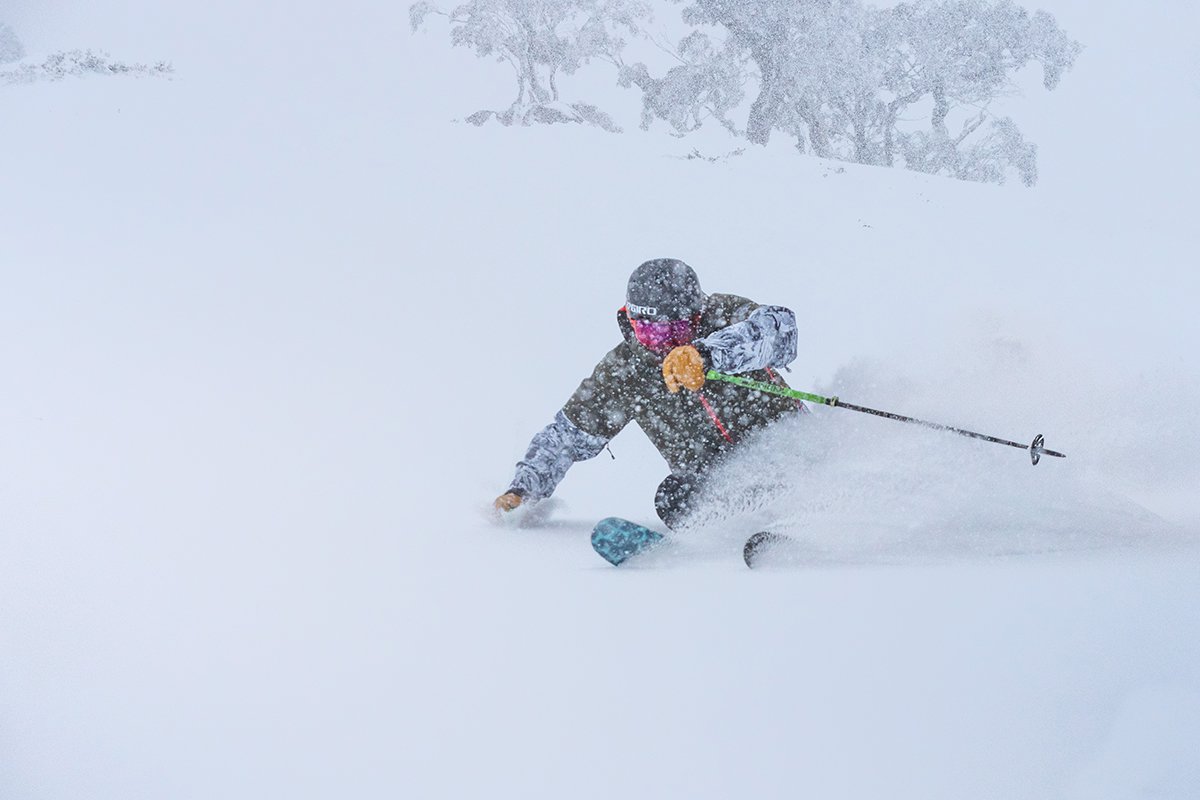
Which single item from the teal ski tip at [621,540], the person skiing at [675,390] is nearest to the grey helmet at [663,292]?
the person skiing at [675,390]

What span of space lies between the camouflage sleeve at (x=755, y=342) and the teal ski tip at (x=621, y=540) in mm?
420

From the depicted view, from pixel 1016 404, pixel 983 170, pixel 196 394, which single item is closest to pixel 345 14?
pixel 196 394

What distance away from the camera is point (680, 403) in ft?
7.95

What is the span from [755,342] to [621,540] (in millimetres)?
552

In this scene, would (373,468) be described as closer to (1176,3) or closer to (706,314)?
(706,314)

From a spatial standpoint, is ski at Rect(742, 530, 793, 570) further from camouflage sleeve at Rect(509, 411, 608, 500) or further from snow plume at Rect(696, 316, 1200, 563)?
camouflage sleeve at Rect(509, 411, 608, 500)

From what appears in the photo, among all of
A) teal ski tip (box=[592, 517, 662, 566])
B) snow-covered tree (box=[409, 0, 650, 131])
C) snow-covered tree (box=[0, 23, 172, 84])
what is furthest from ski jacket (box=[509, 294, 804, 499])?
Result: snow-covered tree (box=[0, 23, 172, 84])

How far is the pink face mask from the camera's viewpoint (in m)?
2.31

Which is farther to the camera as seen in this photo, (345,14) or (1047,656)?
(345,14)

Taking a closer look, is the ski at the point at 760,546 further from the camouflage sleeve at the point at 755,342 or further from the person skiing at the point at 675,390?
the camouflage sleeve at the point at 755,342

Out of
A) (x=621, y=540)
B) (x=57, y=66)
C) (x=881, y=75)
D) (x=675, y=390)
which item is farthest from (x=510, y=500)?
(x=57, y=66)

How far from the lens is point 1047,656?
6.40 feet

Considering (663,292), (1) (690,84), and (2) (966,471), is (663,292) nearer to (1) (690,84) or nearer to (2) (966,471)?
(2) (966,471)

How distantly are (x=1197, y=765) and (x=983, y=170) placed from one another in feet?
7.34
